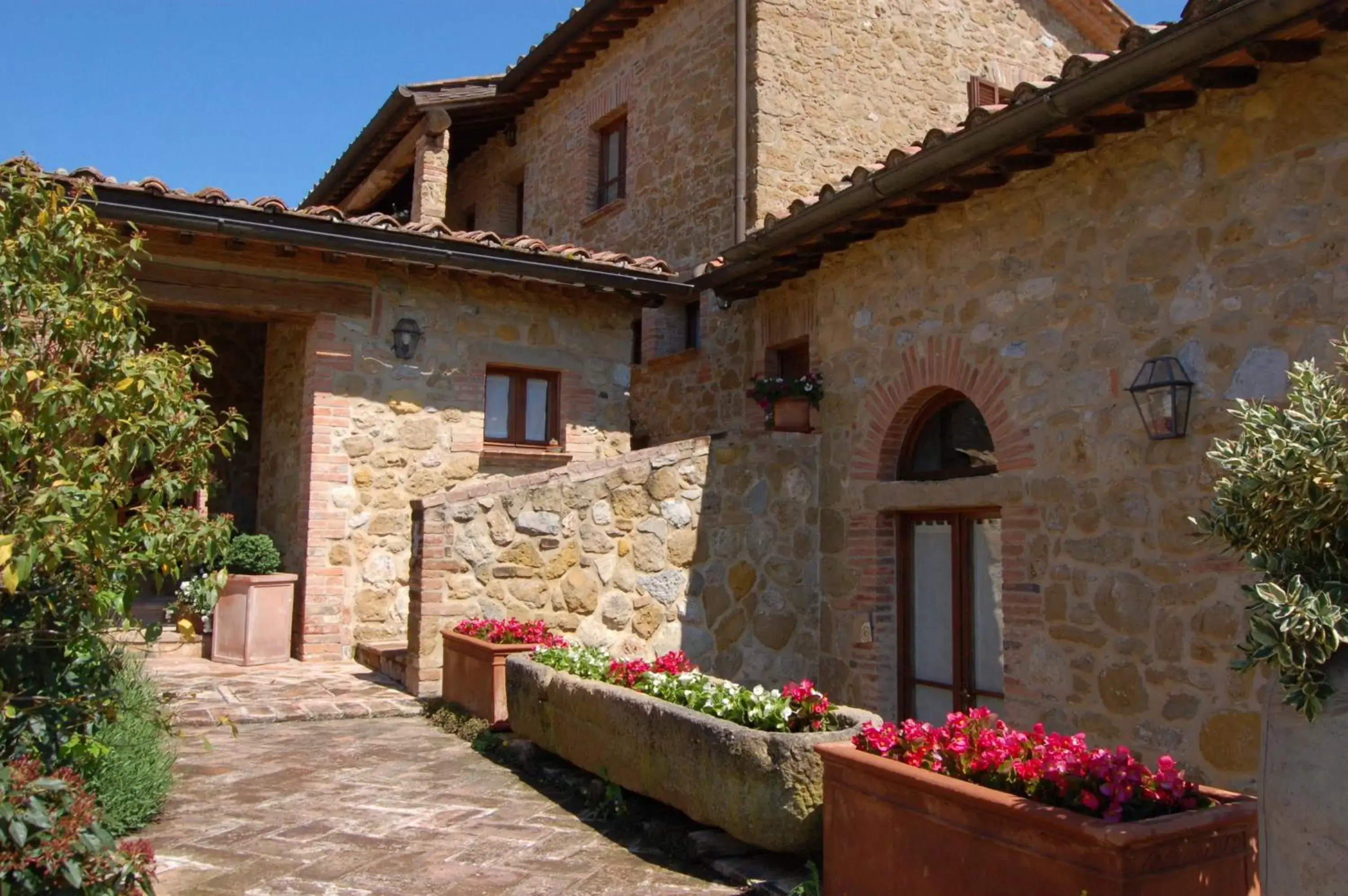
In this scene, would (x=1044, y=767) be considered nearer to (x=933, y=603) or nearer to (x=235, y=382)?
(x=933, y=603)

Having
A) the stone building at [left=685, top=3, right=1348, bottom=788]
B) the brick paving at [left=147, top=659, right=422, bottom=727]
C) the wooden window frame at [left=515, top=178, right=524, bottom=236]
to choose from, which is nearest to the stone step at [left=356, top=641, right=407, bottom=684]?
the brick paving at [left=147, top=659, right=422, bottom=727]

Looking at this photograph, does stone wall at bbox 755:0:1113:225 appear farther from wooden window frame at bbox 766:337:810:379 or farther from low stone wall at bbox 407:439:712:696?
low stone wall at bbox 407:439:712:696

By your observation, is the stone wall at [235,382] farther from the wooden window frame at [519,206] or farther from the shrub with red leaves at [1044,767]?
the shrub with red leaves at [1044,767]

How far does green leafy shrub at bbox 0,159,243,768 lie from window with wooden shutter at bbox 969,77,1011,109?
1004cm

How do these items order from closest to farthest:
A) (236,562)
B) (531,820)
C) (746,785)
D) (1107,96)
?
(746,785) < (531,820) < (1107,96) < (236,562)

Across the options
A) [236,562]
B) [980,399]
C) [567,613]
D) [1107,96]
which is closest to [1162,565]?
[980,399]

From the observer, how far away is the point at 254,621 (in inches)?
349

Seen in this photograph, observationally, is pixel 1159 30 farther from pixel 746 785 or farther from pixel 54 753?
pixel 54 753

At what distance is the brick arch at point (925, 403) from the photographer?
6.45 metres

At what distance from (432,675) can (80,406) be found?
4499 millimetres

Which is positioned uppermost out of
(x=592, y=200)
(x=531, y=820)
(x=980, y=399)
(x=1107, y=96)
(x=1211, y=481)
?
Result: (x=592, y=200)

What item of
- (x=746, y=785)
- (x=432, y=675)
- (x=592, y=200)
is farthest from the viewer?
(x=592, y=200)

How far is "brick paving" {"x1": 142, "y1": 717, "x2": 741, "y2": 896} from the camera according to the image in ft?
13.3

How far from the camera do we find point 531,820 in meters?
4.93
